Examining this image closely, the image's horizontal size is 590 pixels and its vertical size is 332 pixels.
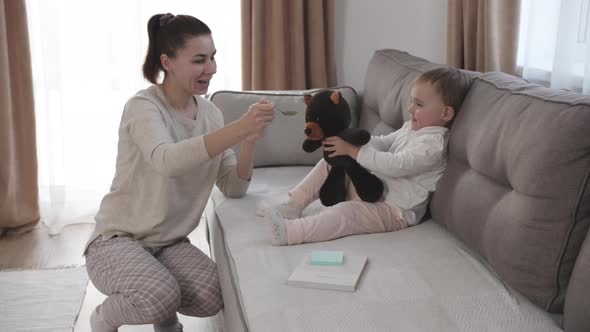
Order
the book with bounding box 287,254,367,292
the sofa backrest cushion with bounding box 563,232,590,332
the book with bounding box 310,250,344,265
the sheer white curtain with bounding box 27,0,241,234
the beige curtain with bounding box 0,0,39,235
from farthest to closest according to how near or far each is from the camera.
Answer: the sheer white curtain with bounding box 27,0,241,234 < the beige curtain with bounding box 0,0,39,235 < the book with bounding box 310,250,344,265 < the book with bounding box 287,254,367,292 < the sofa backrest cushion with bounding box 563,232,590,332

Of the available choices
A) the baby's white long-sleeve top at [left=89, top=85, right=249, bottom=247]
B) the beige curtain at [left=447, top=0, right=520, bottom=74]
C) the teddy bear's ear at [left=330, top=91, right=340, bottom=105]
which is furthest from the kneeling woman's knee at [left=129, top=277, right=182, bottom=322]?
the beige curtain at [left=447, top=0, right=520, bottom=74]

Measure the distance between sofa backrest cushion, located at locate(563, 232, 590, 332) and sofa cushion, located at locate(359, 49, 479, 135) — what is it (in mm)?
873

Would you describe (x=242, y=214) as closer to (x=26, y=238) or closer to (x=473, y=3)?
(x=473, y=3)

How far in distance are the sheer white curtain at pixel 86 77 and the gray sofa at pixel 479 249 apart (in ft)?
5.26

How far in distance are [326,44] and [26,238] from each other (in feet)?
5.93

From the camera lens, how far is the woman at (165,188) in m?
1.77

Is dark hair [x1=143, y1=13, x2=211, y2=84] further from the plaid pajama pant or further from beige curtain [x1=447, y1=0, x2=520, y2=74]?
beige curtain [x1=447, y1=0, x2=520, y2=74]

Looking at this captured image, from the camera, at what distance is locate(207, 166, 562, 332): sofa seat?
54.9 inches

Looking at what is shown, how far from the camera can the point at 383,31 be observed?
11.5ft

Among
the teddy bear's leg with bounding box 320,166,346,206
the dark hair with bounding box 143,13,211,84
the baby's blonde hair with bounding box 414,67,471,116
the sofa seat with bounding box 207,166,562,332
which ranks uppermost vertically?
the dark hair with bounding box 143,13,211,84

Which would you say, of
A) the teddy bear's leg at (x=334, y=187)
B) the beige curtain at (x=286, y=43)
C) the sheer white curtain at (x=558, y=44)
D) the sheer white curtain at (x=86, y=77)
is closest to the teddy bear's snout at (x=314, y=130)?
the teddy bear's leg at (x=334, y=187)

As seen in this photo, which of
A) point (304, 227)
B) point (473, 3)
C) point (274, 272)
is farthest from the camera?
point (473, 3)

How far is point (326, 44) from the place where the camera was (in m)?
3.48


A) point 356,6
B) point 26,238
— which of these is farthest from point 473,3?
point 26,238
